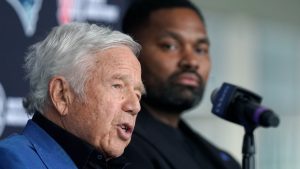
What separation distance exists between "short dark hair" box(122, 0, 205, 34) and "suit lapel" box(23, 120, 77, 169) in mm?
1056

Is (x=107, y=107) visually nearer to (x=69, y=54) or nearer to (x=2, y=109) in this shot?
(x=69, y=54)

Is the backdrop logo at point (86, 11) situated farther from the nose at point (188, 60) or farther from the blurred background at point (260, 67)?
the blurred background at point (260, 67)

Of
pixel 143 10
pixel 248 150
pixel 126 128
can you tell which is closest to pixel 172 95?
pixel 143 10

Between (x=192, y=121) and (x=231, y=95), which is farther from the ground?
(x=231, y=95)

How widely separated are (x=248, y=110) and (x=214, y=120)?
7.76 feet

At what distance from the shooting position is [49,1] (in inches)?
120

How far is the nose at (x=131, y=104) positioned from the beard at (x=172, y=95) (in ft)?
2.51

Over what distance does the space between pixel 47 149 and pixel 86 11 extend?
3.92 ft

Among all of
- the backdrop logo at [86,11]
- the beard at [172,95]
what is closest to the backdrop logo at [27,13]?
the backdrop logo at [86,11]

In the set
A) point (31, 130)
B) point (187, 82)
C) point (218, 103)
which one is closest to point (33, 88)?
point (31, 130)

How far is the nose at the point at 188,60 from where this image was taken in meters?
2.87

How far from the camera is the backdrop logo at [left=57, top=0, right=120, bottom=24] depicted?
10.1 feet

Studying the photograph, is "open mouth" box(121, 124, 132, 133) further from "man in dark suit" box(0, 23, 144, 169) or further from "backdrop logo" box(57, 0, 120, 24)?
"backdrop logo" box(57, 0, 120, 24)

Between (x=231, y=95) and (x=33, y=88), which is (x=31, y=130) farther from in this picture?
(x=231, y=95)
